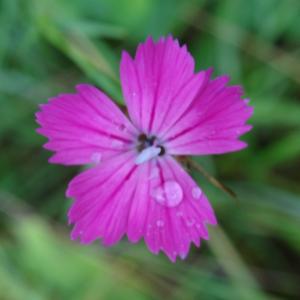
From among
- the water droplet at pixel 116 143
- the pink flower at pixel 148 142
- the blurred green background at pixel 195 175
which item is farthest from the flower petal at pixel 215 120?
the blurred green background at pixel 195 175

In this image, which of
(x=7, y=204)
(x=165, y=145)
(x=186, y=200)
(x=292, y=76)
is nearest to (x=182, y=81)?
(x=165, y=145)

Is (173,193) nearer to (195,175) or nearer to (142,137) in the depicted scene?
(142,137)

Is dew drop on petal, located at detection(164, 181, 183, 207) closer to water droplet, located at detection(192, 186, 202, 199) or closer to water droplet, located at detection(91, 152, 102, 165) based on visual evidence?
water droplet, located at detection(192, 186, 202, 199)

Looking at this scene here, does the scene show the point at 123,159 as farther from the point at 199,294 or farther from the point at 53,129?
the point at 199,294

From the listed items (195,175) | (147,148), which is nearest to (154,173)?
(147,148)

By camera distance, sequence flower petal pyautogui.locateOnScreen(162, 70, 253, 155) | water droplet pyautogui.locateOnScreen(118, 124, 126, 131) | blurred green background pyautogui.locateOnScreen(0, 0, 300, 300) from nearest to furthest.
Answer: flower petal pyautogui.locateOnScreen(162, 70, 253, 155)
water droplet pyautogui.locateOnScreen(118, 124, 126, 131)
blurred green background pyautogui.locateOnScreen(0, 0, 300, 300)

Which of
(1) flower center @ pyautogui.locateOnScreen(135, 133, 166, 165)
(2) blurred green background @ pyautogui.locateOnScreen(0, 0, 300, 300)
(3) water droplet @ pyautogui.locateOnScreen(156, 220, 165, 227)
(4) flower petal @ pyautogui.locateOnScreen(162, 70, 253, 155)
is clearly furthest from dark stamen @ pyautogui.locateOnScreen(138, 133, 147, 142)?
(2) blurred green background @ pyautogui.locateOnScreen(0, 0, 300, 300)

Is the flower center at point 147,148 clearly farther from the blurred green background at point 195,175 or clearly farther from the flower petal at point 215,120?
the blurred green background at point 195,175
